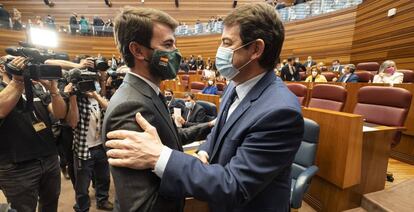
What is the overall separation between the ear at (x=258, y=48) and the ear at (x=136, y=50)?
0.42 m

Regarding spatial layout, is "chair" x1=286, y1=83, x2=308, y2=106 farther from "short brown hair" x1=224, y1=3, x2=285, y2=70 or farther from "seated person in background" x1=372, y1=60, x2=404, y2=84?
"short brown hair" x1=224, y1=3, x2=285, y2=70

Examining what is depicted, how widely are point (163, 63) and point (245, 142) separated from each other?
411 mm

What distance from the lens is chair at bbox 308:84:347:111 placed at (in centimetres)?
271

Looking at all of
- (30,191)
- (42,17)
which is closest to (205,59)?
(42,17)

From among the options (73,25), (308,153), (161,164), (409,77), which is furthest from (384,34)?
(73,25)

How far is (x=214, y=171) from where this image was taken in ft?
2.34

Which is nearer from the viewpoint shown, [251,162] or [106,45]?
[251,162]

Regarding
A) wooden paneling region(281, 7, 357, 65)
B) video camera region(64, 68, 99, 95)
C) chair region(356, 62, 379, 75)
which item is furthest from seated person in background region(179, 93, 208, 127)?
wooden paneling region(281, 7, 357, 65)

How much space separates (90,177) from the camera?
219cm

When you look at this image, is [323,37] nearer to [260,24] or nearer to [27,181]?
[260,24]

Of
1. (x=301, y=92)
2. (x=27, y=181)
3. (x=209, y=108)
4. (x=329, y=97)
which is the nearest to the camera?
(x=27, y=181)

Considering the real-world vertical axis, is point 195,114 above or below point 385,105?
below

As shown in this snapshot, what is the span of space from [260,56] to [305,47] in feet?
27.4

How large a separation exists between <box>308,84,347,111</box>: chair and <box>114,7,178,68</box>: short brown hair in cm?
256
